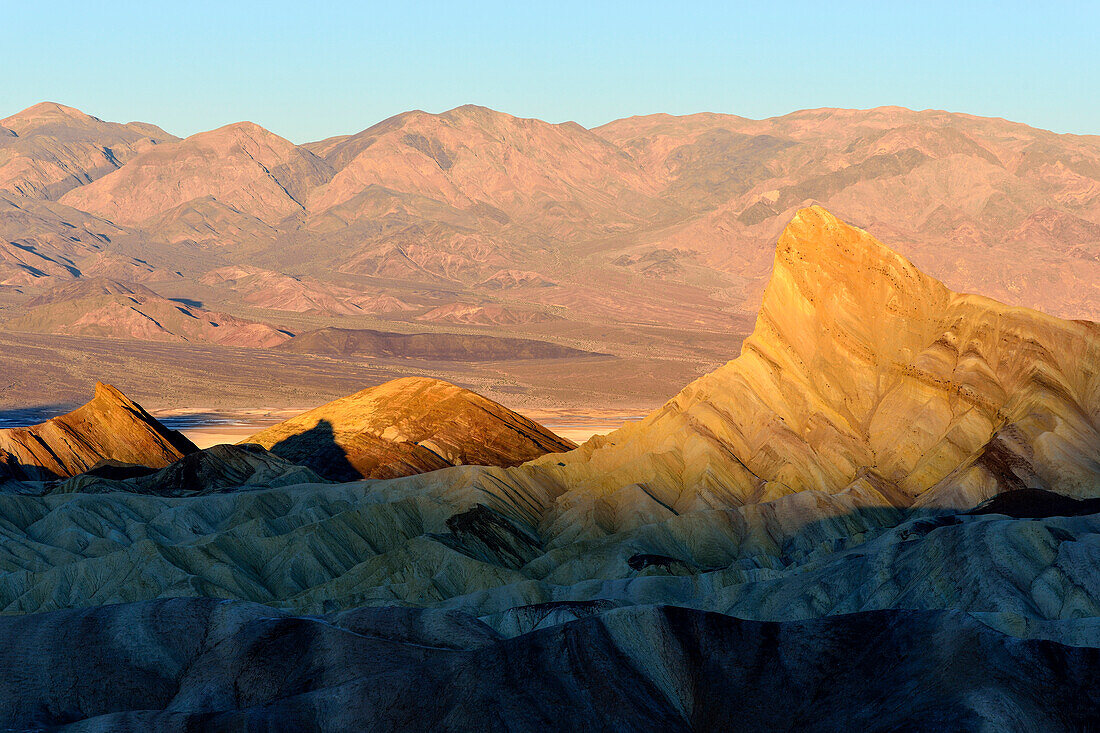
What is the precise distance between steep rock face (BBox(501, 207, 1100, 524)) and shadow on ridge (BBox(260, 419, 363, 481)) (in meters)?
18.5

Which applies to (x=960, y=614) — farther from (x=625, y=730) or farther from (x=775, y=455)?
(x=775, y=455)

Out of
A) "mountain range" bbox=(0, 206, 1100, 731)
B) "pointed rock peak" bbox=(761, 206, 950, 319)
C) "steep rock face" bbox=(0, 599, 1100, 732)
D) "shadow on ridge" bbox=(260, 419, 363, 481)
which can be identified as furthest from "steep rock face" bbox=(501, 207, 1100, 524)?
"steep rock face" bbox=(0, 599, 1100, 732)

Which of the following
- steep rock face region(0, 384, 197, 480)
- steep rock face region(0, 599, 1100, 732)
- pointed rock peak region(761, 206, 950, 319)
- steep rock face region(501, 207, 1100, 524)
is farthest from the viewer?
steep rock face region(0, 384, 197, 480)

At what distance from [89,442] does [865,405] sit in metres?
54.4

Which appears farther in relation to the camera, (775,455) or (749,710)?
(775,455)

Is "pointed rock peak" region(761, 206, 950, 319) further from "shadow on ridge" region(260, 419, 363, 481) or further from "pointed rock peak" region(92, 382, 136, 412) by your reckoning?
"pointed rock peak" region(92, 382, 136, 412)

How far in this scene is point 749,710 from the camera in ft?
117

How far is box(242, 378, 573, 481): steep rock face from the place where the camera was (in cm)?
9575

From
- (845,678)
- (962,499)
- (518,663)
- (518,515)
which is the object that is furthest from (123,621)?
(962,499)

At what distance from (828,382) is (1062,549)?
108ft

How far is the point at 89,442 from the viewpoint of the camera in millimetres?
94875

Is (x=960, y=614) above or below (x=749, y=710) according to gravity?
above

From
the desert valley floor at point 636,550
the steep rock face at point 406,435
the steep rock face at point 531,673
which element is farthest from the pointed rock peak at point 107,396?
the steep rock face at point 531,673

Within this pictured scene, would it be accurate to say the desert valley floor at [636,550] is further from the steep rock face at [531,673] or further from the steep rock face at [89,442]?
the steep rock face at [89,442]
